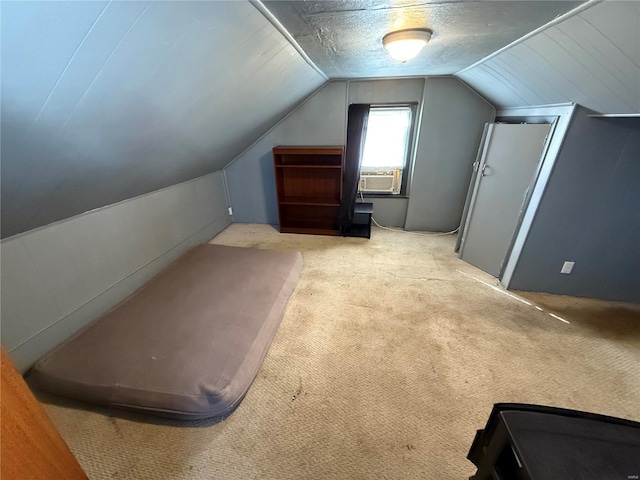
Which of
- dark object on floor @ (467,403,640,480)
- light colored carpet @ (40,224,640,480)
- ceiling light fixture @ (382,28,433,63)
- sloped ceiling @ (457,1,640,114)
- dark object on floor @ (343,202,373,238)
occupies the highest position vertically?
ceiling light fixture @ (382,28,433,63)

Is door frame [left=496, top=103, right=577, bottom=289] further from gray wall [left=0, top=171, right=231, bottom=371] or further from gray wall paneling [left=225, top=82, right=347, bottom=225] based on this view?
gray wall [left=0, top=171, right=231, bottom=371]

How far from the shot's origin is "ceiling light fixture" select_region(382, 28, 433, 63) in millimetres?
1372

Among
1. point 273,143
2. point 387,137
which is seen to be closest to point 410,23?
point 387,137

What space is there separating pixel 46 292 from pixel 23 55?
1.48m

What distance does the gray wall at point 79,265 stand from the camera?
4.64ft

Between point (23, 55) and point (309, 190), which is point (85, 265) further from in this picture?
point (309, 190)

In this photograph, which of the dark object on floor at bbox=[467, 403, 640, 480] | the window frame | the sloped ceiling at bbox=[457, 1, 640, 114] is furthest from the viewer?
the window frame

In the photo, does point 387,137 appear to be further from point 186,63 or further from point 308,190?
point 186,63

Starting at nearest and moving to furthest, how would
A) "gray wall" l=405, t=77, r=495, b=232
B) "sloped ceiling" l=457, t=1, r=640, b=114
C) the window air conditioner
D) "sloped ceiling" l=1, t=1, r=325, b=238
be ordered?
"sloped ceiling" l=1, t=1, r=325, b=238
"sloped ceiling" l=457, t=1, r=640, b=114
"gray wall" l=405, t=77, r=495, b=232
the window air conditioner

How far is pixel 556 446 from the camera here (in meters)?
0.58

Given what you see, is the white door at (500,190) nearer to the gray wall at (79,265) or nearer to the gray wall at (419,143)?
the gray wall at (419,143)

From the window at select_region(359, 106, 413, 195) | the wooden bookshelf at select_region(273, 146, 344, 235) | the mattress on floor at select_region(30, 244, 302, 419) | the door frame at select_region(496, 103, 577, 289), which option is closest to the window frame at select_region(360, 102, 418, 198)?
the window at select_region(359, 106, 413, 195)

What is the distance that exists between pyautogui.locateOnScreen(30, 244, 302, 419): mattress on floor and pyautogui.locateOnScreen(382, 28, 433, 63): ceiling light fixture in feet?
5.89

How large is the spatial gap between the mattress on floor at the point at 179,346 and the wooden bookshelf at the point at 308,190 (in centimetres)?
127
